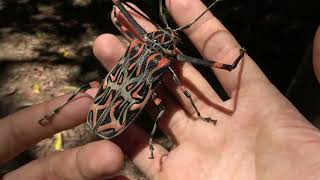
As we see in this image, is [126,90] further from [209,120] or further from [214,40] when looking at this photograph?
[214,40]

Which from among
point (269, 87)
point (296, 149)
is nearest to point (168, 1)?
point (269, 87)

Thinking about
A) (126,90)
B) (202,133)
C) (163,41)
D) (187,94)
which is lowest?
(202,133)

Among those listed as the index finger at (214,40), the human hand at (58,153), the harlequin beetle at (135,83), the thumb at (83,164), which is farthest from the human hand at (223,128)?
the thumb at (83,164)

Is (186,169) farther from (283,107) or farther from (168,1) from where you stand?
(168,1)

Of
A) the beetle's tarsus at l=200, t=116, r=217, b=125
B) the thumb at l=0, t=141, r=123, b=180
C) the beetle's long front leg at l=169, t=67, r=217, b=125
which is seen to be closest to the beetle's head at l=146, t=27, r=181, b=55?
the beetle's long front leg at l=169, t=67, r=217, b=125

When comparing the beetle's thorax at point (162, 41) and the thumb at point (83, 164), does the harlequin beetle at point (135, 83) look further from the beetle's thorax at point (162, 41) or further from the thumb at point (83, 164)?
the thumb at point (83, 164)

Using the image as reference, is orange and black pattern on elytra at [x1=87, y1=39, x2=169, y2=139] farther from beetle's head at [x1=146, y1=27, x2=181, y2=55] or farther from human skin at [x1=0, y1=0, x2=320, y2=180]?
human skin at [x1=0, y1=0, x2=320, y2=180]

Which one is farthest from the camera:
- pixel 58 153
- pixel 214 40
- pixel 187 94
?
pixel 214 40

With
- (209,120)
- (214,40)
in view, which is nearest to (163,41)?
(214,40)
